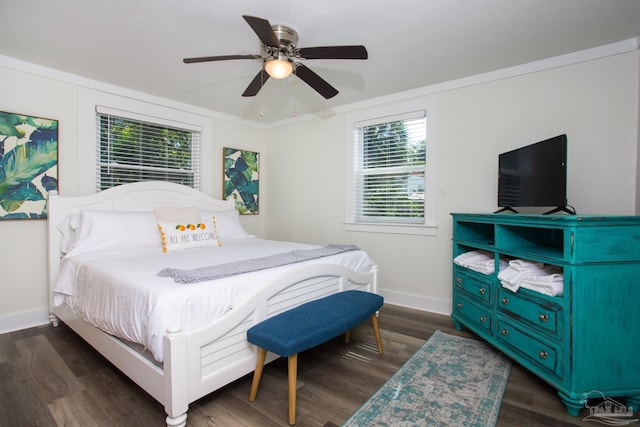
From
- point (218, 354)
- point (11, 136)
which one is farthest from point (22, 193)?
point (218, 354)

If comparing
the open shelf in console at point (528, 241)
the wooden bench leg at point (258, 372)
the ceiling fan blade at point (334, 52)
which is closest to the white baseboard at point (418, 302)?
the open shelf in console at point (528, 241)

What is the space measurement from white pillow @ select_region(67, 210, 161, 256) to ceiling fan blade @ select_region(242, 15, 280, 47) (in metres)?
2.00

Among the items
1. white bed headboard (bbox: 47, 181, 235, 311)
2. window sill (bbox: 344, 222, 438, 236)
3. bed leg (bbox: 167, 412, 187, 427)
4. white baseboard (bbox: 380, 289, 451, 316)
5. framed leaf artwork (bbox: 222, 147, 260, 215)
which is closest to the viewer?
bed leg (bbox: 167, 412, 187, 427)

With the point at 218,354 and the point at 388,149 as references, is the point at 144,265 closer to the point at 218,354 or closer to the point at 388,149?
the point at 218,354

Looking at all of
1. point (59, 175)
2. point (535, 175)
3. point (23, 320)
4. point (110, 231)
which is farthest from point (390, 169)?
point (23, 320)

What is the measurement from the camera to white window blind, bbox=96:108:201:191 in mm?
3244

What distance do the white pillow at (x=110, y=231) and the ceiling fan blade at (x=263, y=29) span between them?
1998mm

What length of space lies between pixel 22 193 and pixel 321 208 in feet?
9.72

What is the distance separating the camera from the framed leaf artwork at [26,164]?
262cm

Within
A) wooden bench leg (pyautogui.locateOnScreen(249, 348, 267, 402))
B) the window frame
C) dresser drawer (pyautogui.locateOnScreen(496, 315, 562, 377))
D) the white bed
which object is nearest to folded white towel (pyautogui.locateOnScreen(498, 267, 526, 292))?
dresser drawer (pyautogui.locateOnScreen(496, 315, 562, 377))

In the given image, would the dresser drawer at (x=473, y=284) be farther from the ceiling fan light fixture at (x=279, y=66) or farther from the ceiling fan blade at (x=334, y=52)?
the ceiling fan light fixture at (x=279, y=66)

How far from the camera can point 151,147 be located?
3.59 m

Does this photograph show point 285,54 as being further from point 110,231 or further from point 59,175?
point 59,175

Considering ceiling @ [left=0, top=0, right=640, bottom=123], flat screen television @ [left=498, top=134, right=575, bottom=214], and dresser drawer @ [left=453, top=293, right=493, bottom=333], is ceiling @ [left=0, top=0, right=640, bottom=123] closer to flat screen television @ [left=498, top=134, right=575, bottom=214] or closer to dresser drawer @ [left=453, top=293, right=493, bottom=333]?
flat screen television @ [left=498, top=134, right=575, bottom=214]
